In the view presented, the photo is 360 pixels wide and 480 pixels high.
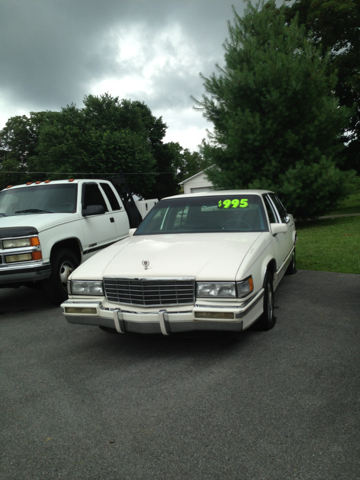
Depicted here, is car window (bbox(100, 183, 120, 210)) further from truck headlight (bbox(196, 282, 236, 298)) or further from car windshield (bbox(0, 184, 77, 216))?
truck headlight (bbox(196, 282, 236, 298))

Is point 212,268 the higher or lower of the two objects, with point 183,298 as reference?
higher

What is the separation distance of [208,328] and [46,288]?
3392mm

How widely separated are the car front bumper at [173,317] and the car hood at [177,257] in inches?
→ 11.1

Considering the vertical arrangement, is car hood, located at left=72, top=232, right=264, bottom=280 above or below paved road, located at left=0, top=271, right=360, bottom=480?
above

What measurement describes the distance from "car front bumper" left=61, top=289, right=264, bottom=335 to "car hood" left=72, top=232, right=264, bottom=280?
0.93ft

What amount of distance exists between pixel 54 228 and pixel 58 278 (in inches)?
29.7

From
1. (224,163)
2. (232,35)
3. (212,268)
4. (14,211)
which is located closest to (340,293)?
(212,268)

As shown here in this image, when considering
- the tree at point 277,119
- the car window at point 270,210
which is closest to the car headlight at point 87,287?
the car window at point 270,210

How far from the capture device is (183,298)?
378 cm

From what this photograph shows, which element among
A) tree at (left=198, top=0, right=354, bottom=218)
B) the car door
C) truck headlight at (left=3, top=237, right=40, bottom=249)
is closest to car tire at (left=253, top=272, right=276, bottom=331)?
the car door

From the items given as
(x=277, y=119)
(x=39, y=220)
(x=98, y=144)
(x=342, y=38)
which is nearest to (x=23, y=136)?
(x=98, y=144)

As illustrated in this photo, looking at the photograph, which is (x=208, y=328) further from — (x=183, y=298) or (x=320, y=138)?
(x=320, y=138)

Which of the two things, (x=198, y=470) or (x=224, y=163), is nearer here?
(x=198, y=470)

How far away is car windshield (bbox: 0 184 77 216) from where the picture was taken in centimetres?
700
